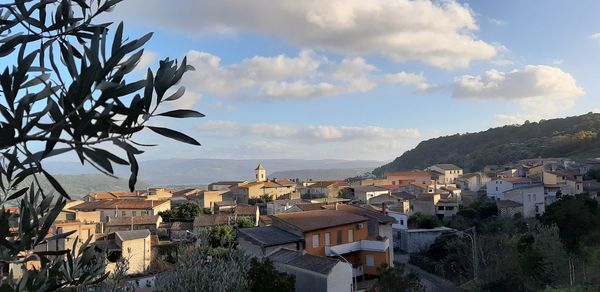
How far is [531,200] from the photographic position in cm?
4647

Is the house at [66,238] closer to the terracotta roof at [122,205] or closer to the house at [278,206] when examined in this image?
the terracotta roof at [122,205]

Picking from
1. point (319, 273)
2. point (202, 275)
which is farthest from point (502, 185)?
point (202, 275)

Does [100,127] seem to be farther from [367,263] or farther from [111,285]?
[367,263]

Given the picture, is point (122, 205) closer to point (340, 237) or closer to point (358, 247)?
point (340, 237)

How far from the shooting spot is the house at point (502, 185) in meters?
51.6

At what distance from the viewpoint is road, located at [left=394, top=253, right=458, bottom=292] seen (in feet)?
77.0

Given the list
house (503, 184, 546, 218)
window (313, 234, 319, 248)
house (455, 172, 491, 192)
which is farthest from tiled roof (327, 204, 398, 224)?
house (455, 172, 491, 192)

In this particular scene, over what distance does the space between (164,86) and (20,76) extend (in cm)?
62

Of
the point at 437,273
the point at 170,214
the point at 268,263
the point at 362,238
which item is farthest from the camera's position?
the point at 170,214

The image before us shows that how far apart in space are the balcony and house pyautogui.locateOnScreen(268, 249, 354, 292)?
21.6 ft

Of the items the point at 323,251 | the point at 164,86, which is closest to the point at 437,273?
the point at 323,251

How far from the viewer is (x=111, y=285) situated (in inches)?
354

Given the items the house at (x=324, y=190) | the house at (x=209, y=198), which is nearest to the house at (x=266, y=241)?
the house at (x=209, y=198)

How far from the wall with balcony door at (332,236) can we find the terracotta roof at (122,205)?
90.7 feet
